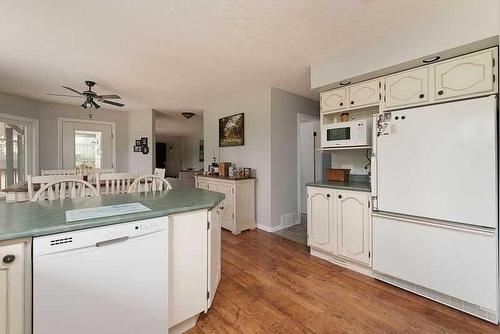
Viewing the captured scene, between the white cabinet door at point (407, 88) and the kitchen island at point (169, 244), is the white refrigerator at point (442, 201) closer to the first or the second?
the white cabinet door at point (407, 88)

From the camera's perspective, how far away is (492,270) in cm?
160

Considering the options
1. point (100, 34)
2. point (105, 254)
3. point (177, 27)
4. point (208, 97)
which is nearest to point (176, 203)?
point (105, 254)

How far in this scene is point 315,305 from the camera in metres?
1.80

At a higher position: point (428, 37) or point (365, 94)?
point (428, 37)

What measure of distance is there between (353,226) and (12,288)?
8.21 ft

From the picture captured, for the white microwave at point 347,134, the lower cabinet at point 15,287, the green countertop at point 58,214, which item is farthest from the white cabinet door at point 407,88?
the lower cabinet at point 15,287

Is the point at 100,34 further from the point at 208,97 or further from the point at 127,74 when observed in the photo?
the point at 208,97

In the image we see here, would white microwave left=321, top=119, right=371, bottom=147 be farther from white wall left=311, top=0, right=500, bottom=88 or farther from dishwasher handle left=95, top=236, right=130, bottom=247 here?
dishwasher handle left=95, top=236, right=130, bottom=247

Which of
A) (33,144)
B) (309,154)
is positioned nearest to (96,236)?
(309,154)

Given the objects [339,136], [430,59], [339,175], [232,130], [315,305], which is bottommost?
[315,305]

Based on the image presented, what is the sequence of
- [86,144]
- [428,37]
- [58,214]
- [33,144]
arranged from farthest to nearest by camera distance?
[86,144], [33,144], [428,37], [58,214]

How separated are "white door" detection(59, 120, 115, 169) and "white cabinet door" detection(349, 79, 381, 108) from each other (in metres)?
5.17

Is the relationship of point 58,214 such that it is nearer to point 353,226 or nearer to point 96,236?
point 96,236

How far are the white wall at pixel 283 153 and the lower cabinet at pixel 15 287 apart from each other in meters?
2.92
